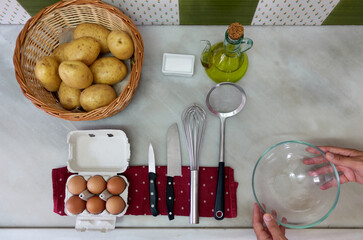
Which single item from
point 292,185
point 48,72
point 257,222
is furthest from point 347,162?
point 48,72

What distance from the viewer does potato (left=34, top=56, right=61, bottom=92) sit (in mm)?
527

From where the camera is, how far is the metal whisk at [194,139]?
56 cm

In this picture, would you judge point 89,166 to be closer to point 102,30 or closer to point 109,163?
point 109,163

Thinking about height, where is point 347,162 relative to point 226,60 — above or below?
below

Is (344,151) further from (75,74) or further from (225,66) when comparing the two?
(75,74)

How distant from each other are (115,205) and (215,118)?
0.98ft

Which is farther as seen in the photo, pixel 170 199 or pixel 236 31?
pixel 170 199

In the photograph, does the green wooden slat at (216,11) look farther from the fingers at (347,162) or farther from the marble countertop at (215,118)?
the fingers at (347,162)

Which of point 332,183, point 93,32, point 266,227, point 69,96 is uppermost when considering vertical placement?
point 93,32

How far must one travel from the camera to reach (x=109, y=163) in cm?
60

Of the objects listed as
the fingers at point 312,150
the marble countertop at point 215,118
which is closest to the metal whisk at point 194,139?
the marble countertop at point 215,118

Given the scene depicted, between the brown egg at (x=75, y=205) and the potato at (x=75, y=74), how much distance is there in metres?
0.24

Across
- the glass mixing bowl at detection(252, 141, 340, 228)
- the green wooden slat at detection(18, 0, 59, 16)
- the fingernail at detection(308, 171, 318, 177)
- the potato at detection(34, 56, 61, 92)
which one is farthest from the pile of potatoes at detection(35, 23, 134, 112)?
the fingernail at detection(308, 171, 318, 177)

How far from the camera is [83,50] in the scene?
0.53 m
